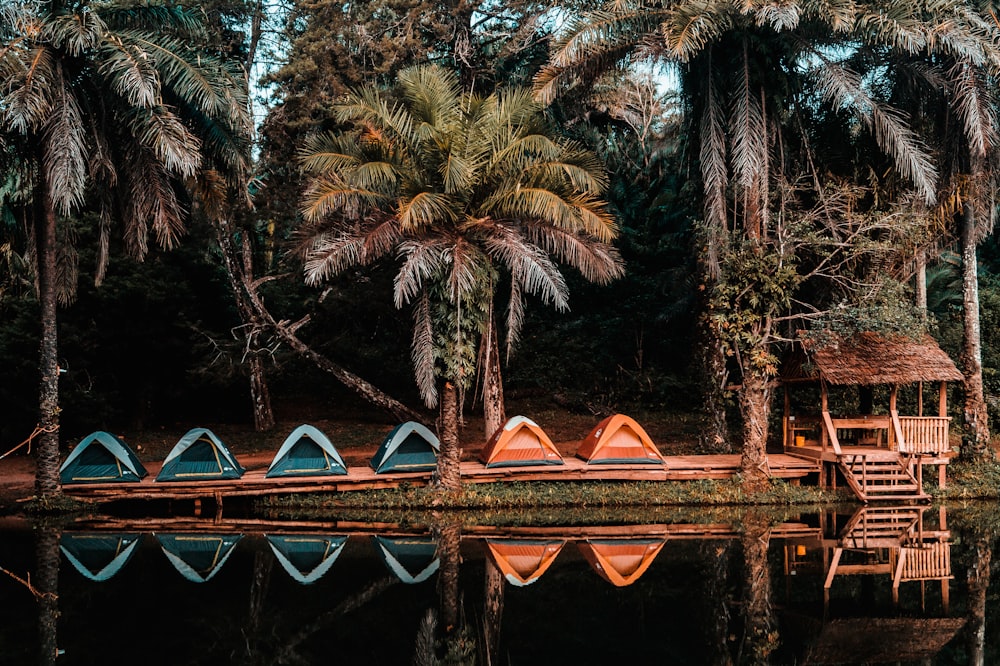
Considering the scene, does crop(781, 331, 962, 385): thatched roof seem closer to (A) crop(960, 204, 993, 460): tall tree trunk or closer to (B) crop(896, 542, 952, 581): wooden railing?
(A) crop(960, 204, 993, 460): tall tree trunk

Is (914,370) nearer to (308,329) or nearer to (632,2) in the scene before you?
(632,2)

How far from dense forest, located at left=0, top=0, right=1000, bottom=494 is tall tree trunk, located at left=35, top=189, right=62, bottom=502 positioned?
0.23ft

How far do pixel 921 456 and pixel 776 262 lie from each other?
217 inches

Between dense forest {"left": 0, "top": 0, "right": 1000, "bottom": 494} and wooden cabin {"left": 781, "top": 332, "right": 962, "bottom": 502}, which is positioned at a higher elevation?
dense forest {"left": 0, "top": 0, "right": 1000, "bottom": 494}

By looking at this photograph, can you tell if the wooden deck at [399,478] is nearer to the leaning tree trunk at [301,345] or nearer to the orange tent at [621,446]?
the orange tent at [621,446]

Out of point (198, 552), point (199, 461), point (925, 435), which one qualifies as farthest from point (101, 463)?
point (925, 435)

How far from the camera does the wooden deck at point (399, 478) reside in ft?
61.2

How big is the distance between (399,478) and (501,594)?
7.76m

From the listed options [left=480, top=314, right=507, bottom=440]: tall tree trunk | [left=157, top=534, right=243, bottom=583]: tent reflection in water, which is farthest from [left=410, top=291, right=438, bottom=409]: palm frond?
[left=157, top=534, right=243, bottom=583]: tent reflection in water

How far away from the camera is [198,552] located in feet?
48.2

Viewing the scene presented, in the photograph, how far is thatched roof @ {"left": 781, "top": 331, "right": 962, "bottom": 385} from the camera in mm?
19391

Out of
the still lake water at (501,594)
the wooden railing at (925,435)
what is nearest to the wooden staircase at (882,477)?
the wooden railing at (925,435)

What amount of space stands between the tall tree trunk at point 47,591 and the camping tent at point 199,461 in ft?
9.86

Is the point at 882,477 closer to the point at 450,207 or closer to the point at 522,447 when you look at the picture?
the point at 522,447
